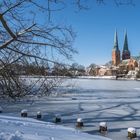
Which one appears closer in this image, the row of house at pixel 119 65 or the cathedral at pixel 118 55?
the row of house at pixel 119 65

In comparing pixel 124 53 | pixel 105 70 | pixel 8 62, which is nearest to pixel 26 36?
Result: pixel 8 62

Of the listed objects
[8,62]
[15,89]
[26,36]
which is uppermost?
[26,36]

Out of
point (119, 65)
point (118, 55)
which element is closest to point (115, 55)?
point (118, 55)

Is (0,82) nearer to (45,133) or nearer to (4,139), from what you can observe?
(45,133)

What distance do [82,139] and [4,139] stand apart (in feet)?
6.29

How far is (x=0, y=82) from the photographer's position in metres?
8.79

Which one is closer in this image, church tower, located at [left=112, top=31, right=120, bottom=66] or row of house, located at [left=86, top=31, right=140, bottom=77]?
row of house, located at [left=86, top=31, right=140, bottom=77]

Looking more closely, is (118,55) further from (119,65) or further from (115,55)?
(119,65)

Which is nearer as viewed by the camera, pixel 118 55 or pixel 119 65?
pixel 119 65

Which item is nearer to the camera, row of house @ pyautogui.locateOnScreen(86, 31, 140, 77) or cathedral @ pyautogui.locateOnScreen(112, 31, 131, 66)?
row of house @ pyautogui.locateOnScreen(86, 31, 140, 77)

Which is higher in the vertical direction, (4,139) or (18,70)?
(18,70)

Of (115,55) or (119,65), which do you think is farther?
(115,55)

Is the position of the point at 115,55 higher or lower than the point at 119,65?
higher

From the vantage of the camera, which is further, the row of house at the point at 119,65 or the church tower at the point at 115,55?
the church tower at the point at 115,55
